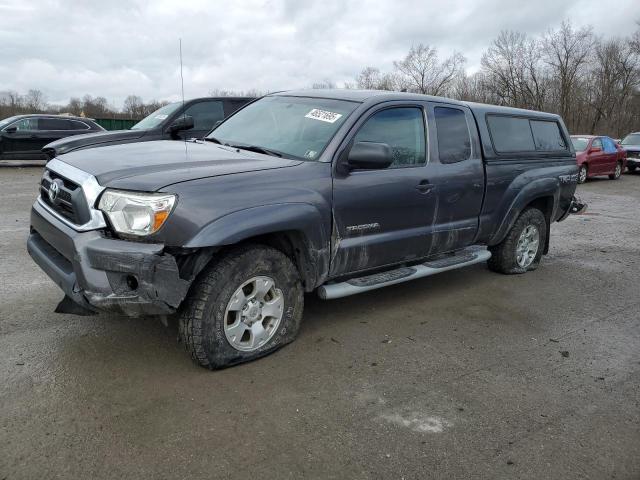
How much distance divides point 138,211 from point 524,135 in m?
4.43

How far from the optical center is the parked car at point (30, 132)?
48.2 ft

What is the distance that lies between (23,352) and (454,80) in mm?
53354

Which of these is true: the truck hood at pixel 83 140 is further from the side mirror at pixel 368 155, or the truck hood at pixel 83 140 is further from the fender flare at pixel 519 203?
the fender flare at pixel 519 203

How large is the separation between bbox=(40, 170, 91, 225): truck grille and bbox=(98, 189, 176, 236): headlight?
0.66 ft

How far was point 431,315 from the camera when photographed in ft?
15.0

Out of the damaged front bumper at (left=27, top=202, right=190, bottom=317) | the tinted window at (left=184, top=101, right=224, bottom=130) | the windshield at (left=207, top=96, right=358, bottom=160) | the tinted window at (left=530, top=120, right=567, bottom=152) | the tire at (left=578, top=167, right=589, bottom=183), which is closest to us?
the damaged front bumper at (left=27, top=202, right=190, bottom=317)

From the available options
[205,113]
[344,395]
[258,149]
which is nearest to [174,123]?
[205,113]

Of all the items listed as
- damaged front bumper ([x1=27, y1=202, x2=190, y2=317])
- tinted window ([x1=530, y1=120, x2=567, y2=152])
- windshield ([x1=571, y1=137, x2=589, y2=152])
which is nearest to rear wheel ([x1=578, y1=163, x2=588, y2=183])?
windshield ([x1=571, y1=137, x2=589, y2=152])

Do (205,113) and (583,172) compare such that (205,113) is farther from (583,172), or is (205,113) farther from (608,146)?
(608,146)

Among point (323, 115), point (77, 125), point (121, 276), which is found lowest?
point (121, 276)

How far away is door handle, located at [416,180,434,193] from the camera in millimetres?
4328

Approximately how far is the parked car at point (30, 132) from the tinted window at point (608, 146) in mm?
15857

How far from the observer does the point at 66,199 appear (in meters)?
3.31

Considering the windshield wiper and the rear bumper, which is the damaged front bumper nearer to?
the windshield wiper
